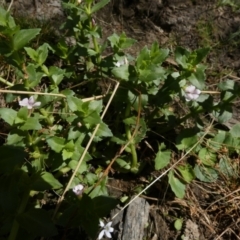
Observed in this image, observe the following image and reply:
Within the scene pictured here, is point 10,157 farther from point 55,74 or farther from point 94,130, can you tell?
point 55,74

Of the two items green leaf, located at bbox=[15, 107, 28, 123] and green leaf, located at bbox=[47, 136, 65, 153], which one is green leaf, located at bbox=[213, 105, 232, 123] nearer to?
green leaf, located at bbox=[47, 136, 65, 153]

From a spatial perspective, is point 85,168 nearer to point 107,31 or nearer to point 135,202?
point 135,202

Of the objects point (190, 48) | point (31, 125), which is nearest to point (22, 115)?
point (31, 125)

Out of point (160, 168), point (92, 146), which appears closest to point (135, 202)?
point (160, 168)

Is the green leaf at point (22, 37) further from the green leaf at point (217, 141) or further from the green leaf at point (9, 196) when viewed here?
the green leaf at point (217, 141)

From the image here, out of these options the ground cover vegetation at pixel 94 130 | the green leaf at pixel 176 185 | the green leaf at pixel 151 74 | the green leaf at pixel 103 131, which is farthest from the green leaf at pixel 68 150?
the green leaf at pixel 176 185

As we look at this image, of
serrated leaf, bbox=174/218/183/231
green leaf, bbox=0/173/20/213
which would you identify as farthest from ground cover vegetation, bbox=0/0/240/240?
serrated leaf, bbox=174/218/183/231
